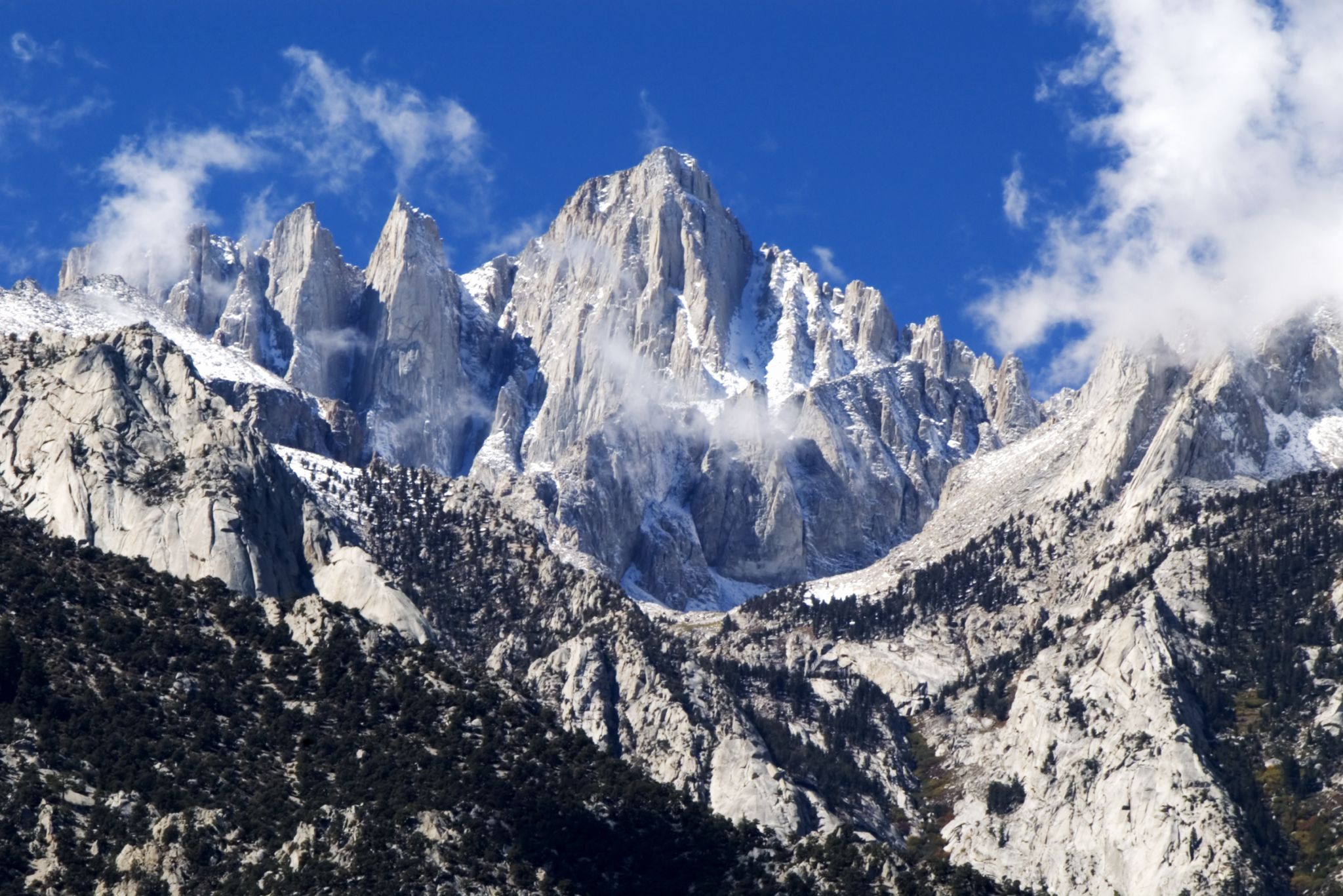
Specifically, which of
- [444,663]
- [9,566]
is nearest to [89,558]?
[9,566]

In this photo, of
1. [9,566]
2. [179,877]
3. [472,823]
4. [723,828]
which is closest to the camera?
[179,877]

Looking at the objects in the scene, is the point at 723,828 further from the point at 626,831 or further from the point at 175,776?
the point at 175,776

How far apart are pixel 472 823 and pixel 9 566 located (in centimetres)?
4440

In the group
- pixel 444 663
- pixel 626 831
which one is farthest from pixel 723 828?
pixel 444 663

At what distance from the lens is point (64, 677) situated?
156250 mm

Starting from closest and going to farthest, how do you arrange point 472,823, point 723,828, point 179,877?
1. point 179,877
2. point 472,823
3. point 723,828

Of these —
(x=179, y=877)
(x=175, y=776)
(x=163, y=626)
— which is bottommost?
(x=179, y=877)

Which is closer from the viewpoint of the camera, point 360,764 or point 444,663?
point 360,764

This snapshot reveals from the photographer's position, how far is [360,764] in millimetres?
158125

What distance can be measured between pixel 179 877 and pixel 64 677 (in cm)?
2392

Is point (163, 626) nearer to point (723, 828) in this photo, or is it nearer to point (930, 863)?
point (723, 828)

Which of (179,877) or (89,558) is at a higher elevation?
(89,558)

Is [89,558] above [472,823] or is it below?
above

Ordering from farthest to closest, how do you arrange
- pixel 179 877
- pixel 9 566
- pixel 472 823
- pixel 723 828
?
pixel 9 566, pixel 723 828, pixel 472 823, pixel 179 877
